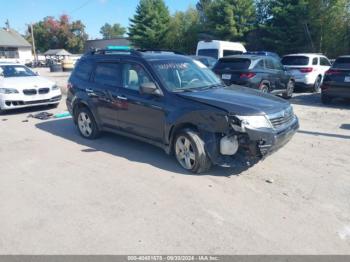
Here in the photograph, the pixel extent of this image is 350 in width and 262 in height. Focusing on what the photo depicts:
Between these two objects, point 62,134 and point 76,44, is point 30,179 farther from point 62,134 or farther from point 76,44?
point 76,44

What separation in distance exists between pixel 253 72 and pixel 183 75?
16.0ft

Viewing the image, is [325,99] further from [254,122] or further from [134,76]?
[134,76]

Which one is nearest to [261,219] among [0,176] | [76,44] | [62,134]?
[0,176]

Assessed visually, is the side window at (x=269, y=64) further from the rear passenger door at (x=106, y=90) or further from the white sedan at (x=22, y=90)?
A: the white sedan at (x=22, y=90)

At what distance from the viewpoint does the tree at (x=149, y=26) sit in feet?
124

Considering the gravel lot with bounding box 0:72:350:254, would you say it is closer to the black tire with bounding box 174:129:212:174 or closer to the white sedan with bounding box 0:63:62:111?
the black tire with bounding box 174:129:212:174

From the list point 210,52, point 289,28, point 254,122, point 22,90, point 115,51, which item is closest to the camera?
point 254,122

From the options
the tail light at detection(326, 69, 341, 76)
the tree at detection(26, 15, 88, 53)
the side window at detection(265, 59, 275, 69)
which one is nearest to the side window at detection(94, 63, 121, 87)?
the side window at detection(265, 59, 275, 69)

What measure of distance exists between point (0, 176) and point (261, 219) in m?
3.91

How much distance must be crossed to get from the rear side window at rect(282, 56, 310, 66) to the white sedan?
9.28 m

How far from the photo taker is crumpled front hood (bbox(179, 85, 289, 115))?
177 inches

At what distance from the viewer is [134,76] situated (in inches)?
224

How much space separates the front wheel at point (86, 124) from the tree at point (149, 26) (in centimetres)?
3205

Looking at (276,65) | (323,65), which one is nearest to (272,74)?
(276,65)
